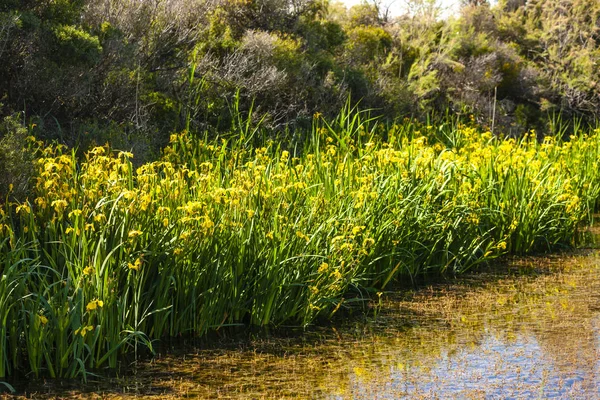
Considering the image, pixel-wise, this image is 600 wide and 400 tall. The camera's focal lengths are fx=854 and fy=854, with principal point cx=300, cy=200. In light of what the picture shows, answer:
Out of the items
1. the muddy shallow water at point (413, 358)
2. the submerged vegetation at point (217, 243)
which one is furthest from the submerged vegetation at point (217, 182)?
the muddy shallow water at point (413, 358)

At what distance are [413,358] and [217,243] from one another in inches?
56.4

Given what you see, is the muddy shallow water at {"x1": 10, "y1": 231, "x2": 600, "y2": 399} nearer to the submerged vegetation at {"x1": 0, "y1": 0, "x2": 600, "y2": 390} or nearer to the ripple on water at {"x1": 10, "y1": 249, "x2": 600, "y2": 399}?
the ripple on water at {"x1": 10, "y1": 249, "x2": 600, "y2": 399}

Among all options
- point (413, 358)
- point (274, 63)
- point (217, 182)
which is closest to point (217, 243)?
point (217, 182)

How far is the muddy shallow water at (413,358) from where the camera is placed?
4.34 meters

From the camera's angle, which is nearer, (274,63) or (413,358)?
(413,358)

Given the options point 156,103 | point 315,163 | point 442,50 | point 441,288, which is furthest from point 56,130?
point 442,50

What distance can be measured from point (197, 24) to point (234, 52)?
568 mm

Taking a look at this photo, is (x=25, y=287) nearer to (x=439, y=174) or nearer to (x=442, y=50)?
(x=439, y=174)

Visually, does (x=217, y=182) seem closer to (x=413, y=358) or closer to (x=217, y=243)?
(x=217, y=243)

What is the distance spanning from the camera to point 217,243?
5.42 m

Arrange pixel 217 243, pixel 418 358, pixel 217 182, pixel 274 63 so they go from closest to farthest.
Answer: pixel 418 358 → pixel 217 243 → pixel 217 182 → pixel 274 63

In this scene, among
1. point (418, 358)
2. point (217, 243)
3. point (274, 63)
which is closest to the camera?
point (418, 358)

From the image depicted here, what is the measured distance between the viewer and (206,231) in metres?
5.15

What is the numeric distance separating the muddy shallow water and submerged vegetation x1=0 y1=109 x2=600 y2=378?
0.24 m
